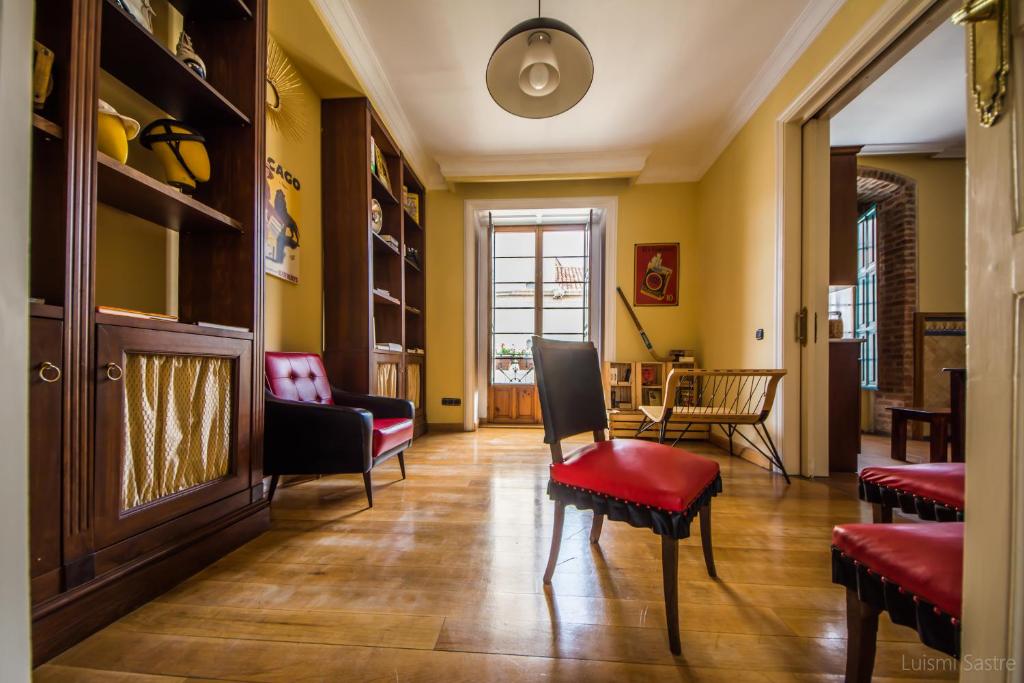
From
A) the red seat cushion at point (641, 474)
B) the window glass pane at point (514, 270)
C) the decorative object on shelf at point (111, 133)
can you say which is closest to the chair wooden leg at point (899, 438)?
the red seat cushion at point (641, 474)

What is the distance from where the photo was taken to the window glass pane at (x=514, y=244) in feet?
16.8

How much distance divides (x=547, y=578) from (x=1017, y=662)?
112 cm

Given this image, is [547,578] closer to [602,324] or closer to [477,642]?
[477,642]

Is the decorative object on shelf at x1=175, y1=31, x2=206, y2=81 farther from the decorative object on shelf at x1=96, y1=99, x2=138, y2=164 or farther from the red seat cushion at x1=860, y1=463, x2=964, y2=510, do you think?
the red seat cushion at x1=860, y1=463, x2=964, y2=510

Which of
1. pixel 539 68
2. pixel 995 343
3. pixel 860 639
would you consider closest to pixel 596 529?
pixel 860 639

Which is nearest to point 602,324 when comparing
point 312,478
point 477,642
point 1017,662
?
point 312,478

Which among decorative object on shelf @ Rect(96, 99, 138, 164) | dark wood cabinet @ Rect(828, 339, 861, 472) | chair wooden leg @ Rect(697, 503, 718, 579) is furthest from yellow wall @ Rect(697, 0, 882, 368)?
decorative object on shelf @ Rect(96, 99, 138, 164)

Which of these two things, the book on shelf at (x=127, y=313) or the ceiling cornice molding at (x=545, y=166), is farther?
the ceiling cornice molding at (x=545, y=166)

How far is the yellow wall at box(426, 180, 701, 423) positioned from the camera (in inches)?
173

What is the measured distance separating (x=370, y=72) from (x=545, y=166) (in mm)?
1973

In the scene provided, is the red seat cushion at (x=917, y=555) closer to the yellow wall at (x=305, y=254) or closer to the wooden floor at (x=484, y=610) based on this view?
the wooden floor at (x=484, y=610)

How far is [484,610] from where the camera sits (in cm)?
123

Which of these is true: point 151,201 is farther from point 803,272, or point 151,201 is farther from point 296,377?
point 803,272

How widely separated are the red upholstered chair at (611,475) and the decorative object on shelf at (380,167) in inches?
101
